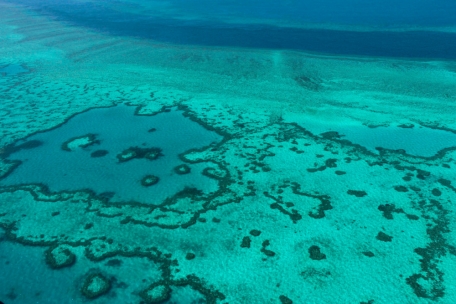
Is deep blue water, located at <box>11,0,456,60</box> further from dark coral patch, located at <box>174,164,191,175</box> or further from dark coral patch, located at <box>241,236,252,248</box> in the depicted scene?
dark coral patch, located at <box>241,236,252,248</box>

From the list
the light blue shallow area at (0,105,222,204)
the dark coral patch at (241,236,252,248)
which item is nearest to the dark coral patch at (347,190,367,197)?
the dark coral patch at (241,236,252,248)

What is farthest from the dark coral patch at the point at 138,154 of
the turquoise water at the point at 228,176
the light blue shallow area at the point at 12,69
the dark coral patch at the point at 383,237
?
the light blue shallow area at the point at 12,69

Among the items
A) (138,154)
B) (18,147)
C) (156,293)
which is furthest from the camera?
(18,147)

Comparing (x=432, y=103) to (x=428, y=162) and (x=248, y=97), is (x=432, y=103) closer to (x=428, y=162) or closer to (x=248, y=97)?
(x=428, y=162)

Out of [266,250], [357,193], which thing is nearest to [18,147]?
[266,250]

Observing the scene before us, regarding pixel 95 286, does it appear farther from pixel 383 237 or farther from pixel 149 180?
pixel 383 237

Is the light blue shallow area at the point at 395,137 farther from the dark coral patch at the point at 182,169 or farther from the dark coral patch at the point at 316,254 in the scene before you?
the dark coral patch at the point at 316,254
